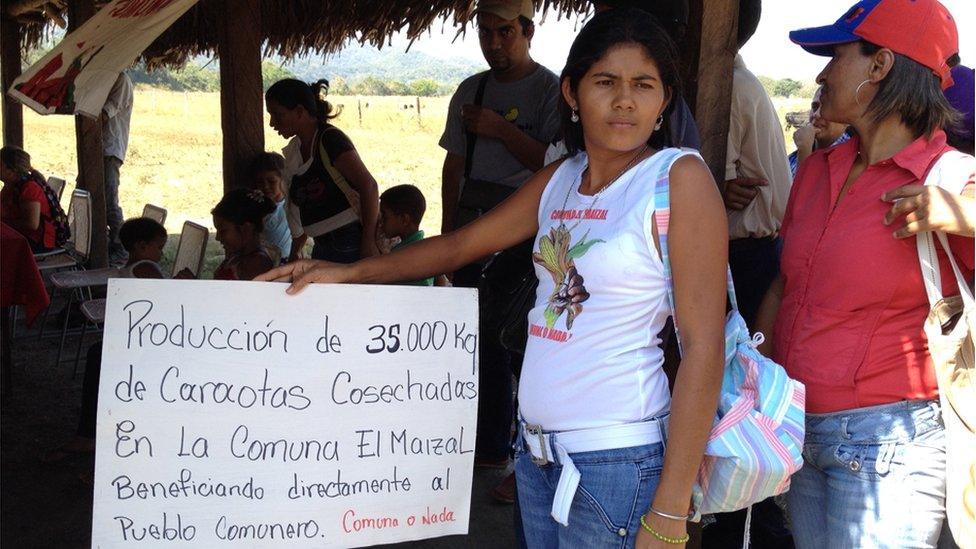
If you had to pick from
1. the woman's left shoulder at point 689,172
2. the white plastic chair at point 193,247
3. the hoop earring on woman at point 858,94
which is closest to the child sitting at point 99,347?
the white plastic chair at point 193,247

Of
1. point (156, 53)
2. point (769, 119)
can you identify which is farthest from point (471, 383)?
point (156, 53)

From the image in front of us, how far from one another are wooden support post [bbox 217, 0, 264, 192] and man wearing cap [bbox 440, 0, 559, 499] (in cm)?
103

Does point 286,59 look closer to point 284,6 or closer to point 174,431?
point 284,6

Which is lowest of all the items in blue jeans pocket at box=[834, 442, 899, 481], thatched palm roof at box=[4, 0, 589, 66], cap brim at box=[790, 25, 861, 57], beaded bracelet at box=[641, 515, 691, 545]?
beaded bracelet at box=[641, 515, 691, 545]

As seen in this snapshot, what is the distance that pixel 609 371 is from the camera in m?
1.71

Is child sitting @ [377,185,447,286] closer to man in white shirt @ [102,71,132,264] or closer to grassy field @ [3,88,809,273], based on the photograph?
man in white shirt @ [102,71,132,264]

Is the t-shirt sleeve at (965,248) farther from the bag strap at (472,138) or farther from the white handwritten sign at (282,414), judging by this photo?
the bag strap at (472,138)

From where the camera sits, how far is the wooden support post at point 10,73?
9617mm

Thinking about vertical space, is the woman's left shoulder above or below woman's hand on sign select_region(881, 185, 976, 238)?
above

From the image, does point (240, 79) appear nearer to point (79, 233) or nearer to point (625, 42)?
point (625, 42)

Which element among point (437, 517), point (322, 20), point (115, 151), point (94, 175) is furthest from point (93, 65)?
point (115, 151)

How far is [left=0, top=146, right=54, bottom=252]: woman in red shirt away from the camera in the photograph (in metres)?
6.57

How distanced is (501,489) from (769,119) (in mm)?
1914

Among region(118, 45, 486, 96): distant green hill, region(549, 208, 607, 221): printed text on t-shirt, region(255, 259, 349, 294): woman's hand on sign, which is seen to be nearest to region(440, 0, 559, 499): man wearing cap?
region(255, 259, 349, 294): woman's hand on sign
